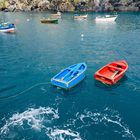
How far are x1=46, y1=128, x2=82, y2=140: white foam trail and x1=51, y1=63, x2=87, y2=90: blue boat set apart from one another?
9225mm

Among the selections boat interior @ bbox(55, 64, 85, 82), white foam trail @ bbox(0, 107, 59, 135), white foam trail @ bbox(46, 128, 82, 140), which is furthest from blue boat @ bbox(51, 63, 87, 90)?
white foam trail @ bbox(46, 128, 82, 140)

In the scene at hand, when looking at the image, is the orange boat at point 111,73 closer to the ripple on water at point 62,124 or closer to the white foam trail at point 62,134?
the ripple on water at point 62,124

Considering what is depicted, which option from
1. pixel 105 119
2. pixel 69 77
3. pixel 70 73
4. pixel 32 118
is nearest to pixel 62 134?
pixel 32 118

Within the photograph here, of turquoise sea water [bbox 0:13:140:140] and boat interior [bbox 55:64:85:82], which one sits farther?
boat interior [bbox 55:64:85:82]

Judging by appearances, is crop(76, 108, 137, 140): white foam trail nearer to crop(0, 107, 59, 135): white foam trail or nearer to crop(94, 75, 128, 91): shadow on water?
crop(0, 107, 59, 135): white foam trail

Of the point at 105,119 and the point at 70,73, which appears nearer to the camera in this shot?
the point at 105,119

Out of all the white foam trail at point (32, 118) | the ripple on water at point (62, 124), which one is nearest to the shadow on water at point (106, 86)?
the ripple on water at point (62, 124)

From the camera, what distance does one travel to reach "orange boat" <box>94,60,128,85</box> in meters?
35.7

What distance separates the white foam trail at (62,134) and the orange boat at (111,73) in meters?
13.0

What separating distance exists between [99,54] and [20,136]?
32625 millimetres

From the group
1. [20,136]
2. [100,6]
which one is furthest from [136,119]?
[100,6]

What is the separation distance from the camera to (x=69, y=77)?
1410 inches

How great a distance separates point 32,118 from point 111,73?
56.5 feet

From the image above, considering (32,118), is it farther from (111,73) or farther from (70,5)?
(70,5)
